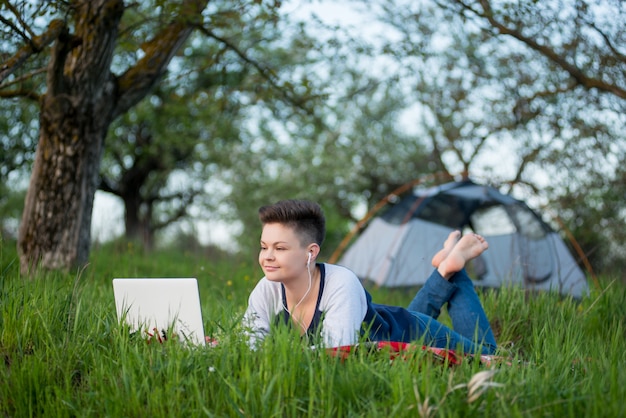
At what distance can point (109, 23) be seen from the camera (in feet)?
17.2

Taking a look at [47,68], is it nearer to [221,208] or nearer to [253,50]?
[253,50]

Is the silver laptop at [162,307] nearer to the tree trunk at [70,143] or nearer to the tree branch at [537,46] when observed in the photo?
the tree trunk at [70,143]

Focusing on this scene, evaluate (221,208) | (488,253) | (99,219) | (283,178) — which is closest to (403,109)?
(283,178)

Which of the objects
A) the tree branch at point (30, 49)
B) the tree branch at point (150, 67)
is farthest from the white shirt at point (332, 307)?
the tree branch at point (150, 67)

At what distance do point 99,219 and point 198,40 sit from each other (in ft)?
20.0

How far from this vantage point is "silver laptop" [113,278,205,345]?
3.00 meters

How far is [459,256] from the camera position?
167 inches

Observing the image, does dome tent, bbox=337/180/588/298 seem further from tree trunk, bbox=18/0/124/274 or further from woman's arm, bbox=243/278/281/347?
woman's arm, bbox=243/278/281/347

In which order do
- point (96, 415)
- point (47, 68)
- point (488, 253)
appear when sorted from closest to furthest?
1. point (96, 415)
2. point (47, 68)
3. point (488, 253)

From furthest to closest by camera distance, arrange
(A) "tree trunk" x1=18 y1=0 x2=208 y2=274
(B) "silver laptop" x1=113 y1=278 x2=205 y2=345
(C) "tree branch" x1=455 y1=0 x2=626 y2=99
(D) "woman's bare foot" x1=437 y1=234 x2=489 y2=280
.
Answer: (C) "tree branch" x1=455 y1=0 x2=626 y2=99 → (A) "tree trunk" x1=18 y1=0 x2=208 y2=274 → (D) "woman's bare foot" x1=437 y1=234 x2=489 y2=280 → (B) "silver laptop" x1=113 y1=278 x2=205 y2=345

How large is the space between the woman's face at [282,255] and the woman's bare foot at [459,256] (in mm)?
1258

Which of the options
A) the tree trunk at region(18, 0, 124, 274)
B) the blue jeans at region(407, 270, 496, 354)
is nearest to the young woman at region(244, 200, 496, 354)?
the blue jeans at region(407, 270, 496, 354)

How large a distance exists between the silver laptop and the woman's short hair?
1.70ft

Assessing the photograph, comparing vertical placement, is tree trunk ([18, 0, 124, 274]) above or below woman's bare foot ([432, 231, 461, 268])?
above
